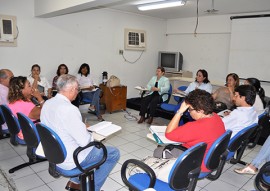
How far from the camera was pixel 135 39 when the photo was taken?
621 centimetres

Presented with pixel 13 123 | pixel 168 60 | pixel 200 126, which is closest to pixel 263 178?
pixel 200 126

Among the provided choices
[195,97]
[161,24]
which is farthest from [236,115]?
[161,24]

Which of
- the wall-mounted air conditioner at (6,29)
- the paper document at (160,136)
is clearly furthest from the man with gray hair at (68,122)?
the wall-mounted air conditioner at (6,29)

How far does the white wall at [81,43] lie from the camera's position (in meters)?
4.40

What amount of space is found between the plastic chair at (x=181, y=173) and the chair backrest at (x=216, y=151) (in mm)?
157

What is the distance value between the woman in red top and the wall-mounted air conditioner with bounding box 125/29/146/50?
4476 millimetres

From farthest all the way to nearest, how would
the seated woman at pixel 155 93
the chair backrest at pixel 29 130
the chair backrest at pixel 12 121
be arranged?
the seated woman at pixel 155 93, the chair backrest at pixel 12 121, the chair backrest at pixel 29 130

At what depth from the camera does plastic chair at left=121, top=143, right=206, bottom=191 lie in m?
1.47

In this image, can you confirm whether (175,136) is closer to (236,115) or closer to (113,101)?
(236,115)

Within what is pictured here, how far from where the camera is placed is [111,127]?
2.23 m

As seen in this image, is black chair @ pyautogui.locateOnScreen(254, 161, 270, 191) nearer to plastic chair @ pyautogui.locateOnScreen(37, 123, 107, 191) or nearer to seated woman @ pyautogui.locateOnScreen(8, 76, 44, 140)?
plastic chair @ pyautogui.locateOnScreen(37, 123, 107, 191)

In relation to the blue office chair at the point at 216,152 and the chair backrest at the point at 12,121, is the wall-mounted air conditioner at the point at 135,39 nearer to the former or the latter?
the chair backrest at the point at 12,121

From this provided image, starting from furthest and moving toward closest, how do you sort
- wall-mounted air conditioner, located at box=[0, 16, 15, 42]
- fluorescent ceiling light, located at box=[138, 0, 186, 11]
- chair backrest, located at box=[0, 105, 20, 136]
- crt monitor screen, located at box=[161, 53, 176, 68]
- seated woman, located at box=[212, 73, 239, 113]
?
crt monitor screen, located at box=[161, 53, 176, 68]
fluorescent ceiling light, located at box=[138, 0, 186, 11]
wall-mounted air conditioner, located at box=[0, 16, 15, 42]
seated woman, located at box=[212, 73, 239, 113]
chair backrest, located at box=[0, 105, 20, 136]

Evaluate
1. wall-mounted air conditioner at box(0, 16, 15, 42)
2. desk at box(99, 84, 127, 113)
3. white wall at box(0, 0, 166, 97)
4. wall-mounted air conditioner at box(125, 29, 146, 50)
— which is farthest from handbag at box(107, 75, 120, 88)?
wall-mounted air conditioner at box(0, 16, 15, 42)
